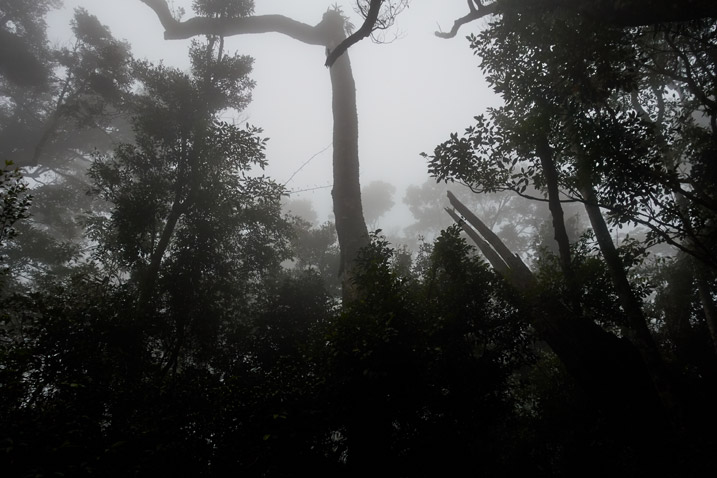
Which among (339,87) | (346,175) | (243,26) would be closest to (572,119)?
(346,175)

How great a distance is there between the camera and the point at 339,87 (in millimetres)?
11688

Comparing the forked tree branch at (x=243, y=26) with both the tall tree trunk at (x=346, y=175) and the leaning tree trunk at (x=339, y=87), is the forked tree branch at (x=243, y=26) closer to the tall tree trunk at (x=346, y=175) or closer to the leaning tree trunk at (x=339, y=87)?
the leaning tree trunk at (x=339, y=87)

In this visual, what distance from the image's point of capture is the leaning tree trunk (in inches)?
339

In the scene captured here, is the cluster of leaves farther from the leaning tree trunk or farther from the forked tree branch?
the forked tree branch

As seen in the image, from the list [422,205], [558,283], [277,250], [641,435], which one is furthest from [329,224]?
[422,205]

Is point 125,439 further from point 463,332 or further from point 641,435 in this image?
point 641,435

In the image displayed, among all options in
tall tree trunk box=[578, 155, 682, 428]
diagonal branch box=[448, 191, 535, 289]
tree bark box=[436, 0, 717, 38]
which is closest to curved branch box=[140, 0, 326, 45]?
tree bark box=[436, 0, 717, 38]

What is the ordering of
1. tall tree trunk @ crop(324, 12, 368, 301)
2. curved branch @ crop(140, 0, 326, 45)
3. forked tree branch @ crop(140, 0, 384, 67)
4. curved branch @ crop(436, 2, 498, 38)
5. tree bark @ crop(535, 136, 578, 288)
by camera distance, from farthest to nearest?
curved branch @ crop(140, 0, 326, 45) → forked tree branch @ crop(140, 0, 384, 67) → tall tree trunk @ crop(324, 12, 368, 301) → curved branch @ crop(436, 2, 498, 38) → tree bark @ crop(535, 136, 578, 288)

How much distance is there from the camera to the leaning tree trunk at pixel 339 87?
28.2 ft

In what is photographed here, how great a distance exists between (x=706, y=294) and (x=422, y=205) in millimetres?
34599

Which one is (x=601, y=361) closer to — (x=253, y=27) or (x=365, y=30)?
(x=365, y=30)

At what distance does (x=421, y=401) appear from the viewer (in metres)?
4.27

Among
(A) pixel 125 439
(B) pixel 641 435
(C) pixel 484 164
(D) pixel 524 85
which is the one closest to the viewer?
(A) pixel 125 439

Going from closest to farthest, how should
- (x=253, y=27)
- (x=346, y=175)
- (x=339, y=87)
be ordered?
(x=346, y=175), (x=339, y=87), (x=253, y=27)
